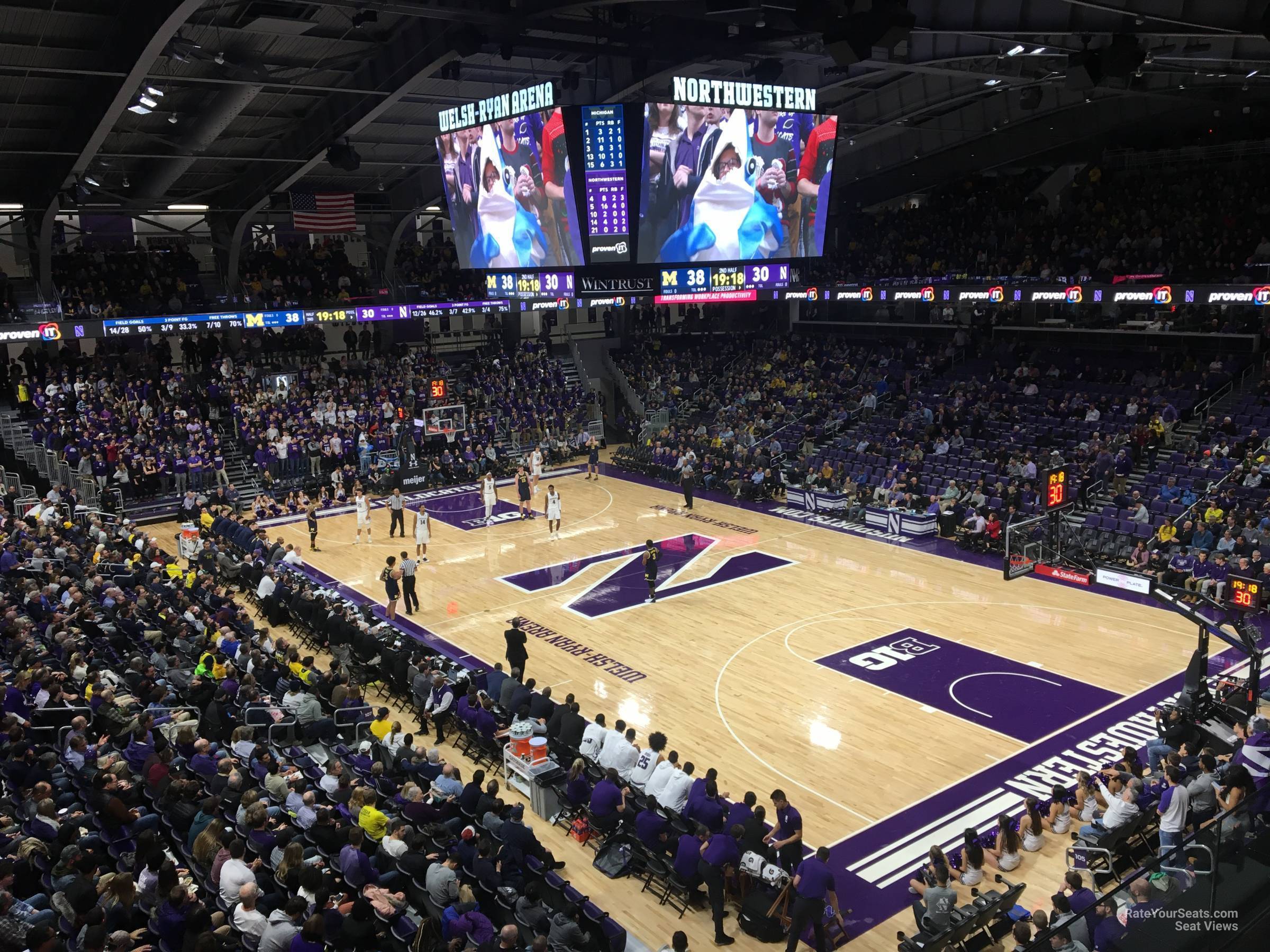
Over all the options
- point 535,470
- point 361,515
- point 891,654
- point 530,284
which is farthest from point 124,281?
point 891,654

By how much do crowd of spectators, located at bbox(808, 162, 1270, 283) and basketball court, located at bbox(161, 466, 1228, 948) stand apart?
12218mm

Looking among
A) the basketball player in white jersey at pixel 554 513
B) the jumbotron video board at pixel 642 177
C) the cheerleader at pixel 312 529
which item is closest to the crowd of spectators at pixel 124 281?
the cheerleader at pixel 312 529

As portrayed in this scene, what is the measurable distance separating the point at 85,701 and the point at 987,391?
25787 mm

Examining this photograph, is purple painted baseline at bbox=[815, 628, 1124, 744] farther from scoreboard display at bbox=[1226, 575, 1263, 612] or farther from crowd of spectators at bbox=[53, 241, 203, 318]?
crowd of spectators at bbox=[53, 241, 203, 318]

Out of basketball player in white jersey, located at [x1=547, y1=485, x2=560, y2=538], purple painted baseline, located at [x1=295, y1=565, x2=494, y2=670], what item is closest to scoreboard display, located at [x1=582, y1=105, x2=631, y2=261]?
basketball player in white jersey, located at [x1=547, y1=485, x2=560, y2=538]

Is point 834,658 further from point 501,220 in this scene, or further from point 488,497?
point 501,220

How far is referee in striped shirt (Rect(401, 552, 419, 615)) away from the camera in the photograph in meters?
19.6

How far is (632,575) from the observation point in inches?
882

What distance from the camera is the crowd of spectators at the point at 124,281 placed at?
33.3 metres

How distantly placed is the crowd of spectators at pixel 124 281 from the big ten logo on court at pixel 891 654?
89.3ft

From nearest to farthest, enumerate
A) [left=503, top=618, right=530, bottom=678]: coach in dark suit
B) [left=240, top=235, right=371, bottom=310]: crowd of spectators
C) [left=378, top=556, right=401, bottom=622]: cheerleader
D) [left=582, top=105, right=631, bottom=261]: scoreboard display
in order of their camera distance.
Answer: [left=503, top=618, right=530, bottom=678]: coach in dark suit
[left=378, top=556, right=401, bottom=622]: cheerleader
[left=582, top=105, right=631, bottom=261]: scoreboard display
[left=240, top=235, right=371, bottom=310]: crowd of spectators

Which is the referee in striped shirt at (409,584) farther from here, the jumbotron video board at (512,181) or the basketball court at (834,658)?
the jumbotron video board at (512,181)

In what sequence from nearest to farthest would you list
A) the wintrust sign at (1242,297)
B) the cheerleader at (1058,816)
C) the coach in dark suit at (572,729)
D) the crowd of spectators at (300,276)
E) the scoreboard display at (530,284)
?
the cheerleader at (1058,816)
the coach in dark suit at (572,729)
the scoreboard display at (530,284)
the wintrust sign at (1242,297)
the crowd of spectators at (300,276)

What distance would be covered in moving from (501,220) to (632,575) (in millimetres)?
9230
